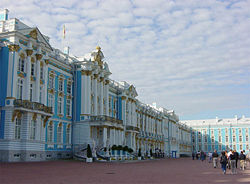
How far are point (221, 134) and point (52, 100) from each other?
8850 cm

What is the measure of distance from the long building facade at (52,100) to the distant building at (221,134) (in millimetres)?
61419

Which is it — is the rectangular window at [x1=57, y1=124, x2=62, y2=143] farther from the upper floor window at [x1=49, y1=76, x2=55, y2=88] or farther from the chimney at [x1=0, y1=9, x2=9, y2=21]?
the chimney at [x1=0, y1=9, x2=9, y2=21]

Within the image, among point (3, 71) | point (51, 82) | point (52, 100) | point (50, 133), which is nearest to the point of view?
point (3, 71)

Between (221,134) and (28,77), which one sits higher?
(28,77)

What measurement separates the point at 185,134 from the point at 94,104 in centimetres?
7311

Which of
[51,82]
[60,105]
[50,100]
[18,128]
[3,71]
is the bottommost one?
[18,128]

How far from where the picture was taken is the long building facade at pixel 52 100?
108 ft

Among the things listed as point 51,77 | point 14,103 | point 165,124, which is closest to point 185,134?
point 165,124

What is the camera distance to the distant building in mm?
112188

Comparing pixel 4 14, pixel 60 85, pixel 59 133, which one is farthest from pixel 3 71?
pixel 59 133

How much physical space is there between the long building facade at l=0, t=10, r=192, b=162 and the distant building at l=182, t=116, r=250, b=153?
61419 mm

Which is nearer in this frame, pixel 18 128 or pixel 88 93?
pixel 18 128

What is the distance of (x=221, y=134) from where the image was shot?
382 ft

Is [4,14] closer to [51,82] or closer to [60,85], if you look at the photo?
[51,82]
